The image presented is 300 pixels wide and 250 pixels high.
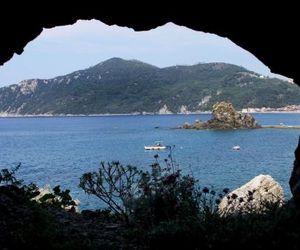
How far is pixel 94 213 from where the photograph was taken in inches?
445

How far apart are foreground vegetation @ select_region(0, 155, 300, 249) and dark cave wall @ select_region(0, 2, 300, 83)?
2608 millimetres

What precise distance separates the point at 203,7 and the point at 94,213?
537 cm

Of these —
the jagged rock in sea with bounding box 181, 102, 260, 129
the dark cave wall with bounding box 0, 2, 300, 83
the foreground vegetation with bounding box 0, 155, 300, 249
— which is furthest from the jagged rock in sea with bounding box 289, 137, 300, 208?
the jagged rock in sea with bounding box 181, 102, 260, 129

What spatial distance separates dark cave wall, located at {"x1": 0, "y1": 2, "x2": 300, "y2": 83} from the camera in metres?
7.86

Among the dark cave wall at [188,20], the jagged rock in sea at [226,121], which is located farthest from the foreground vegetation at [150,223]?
the jagged rock in sea at [226,121]

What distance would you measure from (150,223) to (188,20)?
372 centimetres

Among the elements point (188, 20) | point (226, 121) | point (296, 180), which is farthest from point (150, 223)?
point (226, 121)

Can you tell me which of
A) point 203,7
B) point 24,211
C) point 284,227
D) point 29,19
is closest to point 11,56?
point 29,19

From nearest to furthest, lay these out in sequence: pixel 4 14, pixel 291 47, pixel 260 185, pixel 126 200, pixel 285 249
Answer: pixel 285 249
pixel 4 14
pixel 291 47
pixel 126 200
pixel 260 185

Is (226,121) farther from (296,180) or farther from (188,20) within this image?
(188,20)

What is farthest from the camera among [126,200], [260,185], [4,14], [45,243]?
[260,185]

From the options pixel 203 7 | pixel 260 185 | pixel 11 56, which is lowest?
pixel 260 185

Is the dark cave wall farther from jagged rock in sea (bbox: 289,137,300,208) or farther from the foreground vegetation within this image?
the foreground vegetation

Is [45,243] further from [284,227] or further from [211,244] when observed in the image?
[284,227]
